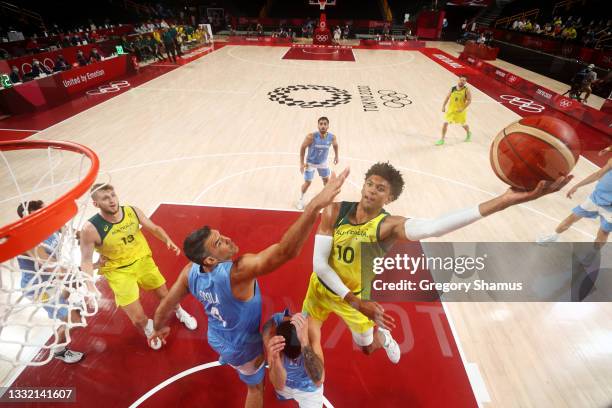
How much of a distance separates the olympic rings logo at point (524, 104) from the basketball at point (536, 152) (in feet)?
33.9

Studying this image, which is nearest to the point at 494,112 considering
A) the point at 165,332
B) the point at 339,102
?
the point at 339,102

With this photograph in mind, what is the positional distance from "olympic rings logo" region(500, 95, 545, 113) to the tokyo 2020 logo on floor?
5.58 m

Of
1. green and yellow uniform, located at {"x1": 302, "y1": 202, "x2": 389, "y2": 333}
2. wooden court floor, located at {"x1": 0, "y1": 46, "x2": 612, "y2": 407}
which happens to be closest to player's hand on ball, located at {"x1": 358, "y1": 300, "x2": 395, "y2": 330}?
green and yellow uniform, located at {"x1": 302, "y1": 202, "x2": 389, "y2": 333}

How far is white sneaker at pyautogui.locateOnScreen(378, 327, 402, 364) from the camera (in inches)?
123

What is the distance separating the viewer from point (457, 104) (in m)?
7.71

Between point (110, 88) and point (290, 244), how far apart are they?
43.2 feet

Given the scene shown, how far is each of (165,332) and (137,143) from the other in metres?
6.53

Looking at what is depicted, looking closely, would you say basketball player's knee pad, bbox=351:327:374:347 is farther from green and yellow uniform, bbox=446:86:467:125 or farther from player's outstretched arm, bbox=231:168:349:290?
green and yellow uniform, bbox=446:86:467:125

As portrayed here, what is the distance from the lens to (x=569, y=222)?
4652 millimetres

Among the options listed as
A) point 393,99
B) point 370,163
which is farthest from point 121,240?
point 393,99

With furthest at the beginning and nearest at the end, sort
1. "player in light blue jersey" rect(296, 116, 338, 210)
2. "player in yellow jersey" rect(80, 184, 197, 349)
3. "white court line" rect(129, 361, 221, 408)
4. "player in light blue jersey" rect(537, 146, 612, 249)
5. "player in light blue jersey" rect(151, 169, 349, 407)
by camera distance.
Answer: "player in light blue jersey" rect(296, 116, 338, 210), "player in light blue jersey" rect(537, 146, 612, 249), "white court line" rect(129, 361, 221, 408), "player in yellow jersey" rect(80, 184, 197, 349), "player in light blue jersey" rect(151, 169, 349, 407)

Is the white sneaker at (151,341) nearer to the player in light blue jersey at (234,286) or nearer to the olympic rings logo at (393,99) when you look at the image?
the player in light blue jersey at (234,286)

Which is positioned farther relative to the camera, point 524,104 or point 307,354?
point 524,104

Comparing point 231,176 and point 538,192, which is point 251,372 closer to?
point 538,192
